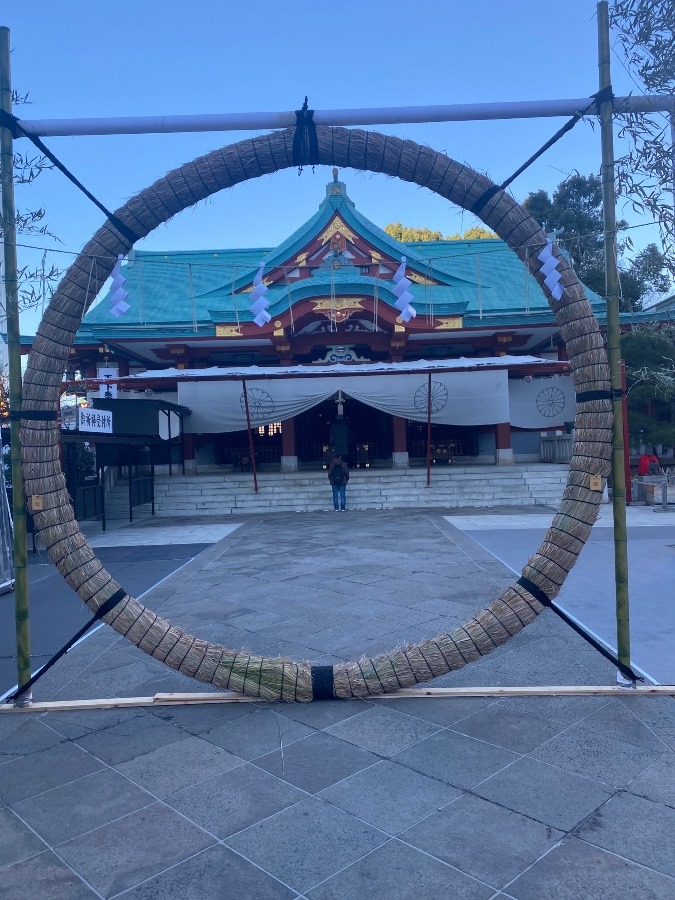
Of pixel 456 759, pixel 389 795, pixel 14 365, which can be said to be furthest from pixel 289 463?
pixel 389 795

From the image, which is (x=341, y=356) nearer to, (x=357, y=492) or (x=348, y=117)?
(x=357, y=492)

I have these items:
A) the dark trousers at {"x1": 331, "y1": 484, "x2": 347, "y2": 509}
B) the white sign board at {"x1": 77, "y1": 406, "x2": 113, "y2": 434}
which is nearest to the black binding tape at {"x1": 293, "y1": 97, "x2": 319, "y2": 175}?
the white sign board at {"x1": 77, "y1": 406, "x2": 113, "y2": 434}

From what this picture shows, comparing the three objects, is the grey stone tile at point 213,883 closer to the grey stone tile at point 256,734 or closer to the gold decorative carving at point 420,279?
the grey stone tile at point 256,734

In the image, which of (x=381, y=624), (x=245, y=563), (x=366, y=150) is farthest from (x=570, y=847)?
(x=245, y=563)

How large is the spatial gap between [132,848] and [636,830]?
1.82 meters

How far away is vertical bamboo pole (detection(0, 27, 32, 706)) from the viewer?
3.45 metres

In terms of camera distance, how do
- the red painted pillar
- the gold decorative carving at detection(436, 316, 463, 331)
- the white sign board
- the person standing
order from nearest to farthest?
the white sign board → the person standing → the gold decorative carving at detection(436, 316, 463, 331) → the red painted pillar

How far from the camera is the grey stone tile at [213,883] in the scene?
79.0 inches

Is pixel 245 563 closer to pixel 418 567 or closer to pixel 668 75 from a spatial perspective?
pixel 418 567

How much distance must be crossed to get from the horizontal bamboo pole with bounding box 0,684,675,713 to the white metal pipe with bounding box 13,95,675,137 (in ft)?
10.5

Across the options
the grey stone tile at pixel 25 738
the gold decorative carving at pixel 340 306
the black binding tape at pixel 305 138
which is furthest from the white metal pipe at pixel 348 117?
the gold decorative carving at pixel 340 306

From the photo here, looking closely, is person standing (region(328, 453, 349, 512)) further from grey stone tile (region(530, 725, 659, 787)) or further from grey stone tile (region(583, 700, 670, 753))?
grey stone tile (region(530, 725, 659, 787))

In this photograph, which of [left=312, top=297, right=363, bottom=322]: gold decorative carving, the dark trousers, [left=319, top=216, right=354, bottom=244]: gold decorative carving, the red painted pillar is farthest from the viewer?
[left=319, top=216, right=354, bottom=244]: gold decorative carving

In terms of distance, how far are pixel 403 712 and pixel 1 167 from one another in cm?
370
